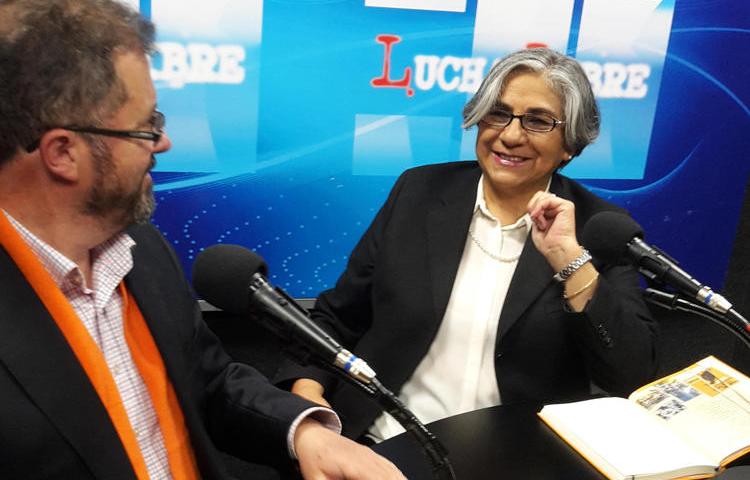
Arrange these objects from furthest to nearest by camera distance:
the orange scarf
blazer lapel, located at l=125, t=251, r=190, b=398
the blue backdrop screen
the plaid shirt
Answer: the blue backdrop screen < blazer lapel, located at l=125, t=251, r=190, b=398 < the plaid shirt < the orange scarf

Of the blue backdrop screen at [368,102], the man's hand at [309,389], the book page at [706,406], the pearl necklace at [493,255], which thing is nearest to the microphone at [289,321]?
the book page at [706,406]

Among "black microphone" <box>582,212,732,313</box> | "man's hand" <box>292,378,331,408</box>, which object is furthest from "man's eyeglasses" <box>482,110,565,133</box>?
"man's hand" <box>292,378,331,408</box>

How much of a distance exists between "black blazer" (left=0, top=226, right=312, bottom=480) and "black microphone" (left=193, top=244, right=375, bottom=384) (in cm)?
25

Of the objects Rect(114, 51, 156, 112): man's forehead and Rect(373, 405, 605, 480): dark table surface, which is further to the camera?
Rect(373, 405, 605, 480): dark table surface

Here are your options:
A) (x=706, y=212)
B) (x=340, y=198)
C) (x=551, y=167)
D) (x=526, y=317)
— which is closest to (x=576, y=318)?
(x=526, y=317)

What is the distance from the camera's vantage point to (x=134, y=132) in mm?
1256

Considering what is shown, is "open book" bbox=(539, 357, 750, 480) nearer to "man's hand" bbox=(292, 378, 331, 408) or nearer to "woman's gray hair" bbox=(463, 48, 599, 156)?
"man's hand" bbox=(292, 378, 331, 408)

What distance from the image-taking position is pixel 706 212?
3668 mm

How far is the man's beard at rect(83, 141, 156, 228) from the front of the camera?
122 centimetres

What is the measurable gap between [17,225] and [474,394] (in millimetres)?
1213

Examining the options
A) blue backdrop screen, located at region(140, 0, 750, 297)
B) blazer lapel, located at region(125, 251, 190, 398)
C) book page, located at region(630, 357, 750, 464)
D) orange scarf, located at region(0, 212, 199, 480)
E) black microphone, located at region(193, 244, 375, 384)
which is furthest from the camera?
blue backdrop screen, located at region(140, 0, 750, 297)

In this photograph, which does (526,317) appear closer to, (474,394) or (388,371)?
(474,394)

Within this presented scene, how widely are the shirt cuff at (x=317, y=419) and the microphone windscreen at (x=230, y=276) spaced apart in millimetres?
341

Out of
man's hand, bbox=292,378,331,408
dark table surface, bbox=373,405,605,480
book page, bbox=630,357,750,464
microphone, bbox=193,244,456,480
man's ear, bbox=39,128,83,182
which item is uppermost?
man's ear, bbox=39,128,83,182
